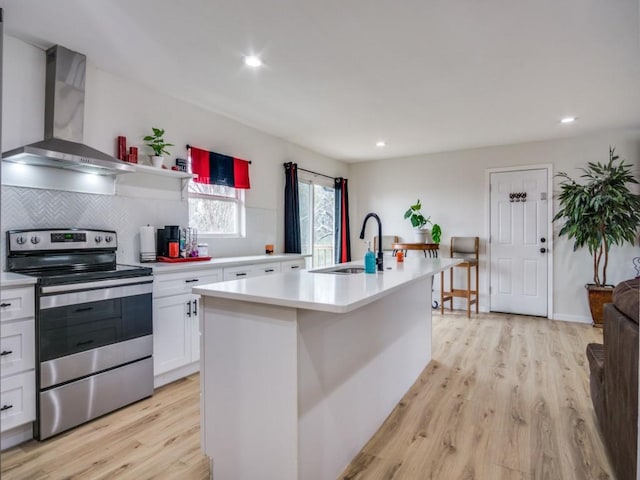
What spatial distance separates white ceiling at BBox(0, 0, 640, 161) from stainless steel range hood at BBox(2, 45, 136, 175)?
0.12 meters

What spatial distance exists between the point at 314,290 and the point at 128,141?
2372 mm

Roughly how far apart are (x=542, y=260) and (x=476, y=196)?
126 cm

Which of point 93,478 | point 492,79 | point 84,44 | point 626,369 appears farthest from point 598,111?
point 93,478

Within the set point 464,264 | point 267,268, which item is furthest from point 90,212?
point 464,264

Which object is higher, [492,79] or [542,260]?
[492,79]

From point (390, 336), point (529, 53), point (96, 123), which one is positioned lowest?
point (390, 336)

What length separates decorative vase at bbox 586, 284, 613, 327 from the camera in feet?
14.3

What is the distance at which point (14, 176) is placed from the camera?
7.84ft

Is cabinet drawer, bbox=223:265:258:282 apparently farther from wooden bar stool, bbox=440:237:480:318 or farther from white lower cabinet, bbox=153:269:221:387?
wooden bar stool, bbox=440:237:480:318

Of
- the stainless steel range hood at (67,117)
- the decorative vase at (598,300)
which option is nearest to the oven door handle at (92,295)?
the stainless steel range hood at (67,117)

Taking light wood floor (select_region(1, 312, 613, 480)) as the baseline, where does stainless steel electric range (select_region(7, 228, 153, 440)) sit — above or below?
above

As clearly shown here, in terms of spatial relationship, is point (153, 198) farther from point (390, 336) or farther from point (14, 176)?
point (390, 336)

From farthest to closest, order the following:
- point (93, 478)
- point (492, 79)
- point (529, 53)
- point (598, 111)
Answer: point (598, 111), point (492, 79), point (529, 53), point (93, 478)

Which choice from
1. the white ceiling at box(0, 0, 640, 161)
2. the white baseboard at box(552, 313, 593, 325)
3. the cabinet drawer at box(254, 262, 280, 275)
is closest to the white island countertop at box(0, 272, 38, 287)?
the white ceiling at box(0, 0, 640, 161)
